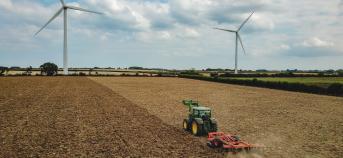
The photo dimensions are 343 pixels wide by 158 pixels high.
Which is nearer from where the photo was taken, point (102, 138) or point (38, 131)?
point (102, 138)

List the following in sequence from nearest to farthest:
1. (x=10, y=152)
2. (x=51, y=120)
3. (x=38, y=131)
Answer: (x=10, y=152) < (x=38, y=131) < (x=51, y=120)

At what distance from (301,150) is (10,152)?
11.5m

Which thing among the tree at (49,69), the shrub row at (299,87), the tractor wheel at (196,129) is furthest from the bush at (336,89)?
the tree at (49,69)

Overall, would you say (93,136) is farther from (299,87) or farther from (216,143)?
(299,87)

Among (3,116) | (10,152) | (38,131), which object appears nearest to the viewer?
(10,152)

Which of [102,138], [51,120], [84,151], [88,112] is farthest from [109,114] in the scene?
[84,151]

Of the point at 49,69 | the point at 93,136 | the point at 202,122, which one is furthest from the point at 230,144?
the point at 49,69

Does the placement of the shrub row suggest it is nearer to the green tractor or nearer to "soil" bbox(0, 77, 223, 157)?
"soil" bbox(0, 77, 223, 157)

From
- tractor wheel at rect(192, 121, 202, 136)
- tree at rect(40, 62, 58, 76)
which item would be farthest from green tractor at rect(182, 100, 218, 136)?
tree at rect(40, 62, 58, 76)

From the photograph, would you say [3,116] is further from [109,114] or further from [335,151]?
[335,151]

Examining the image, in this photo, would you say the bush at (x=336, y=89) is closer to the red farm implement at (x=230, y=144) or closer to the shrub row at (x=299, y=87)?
the shrub row at (x=299, y=87)

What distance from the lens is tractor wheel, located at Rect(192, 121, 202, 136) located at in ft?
57.6

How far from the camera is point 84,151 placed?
14.6 meters

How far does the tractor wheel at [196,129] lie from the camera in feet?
57.6
